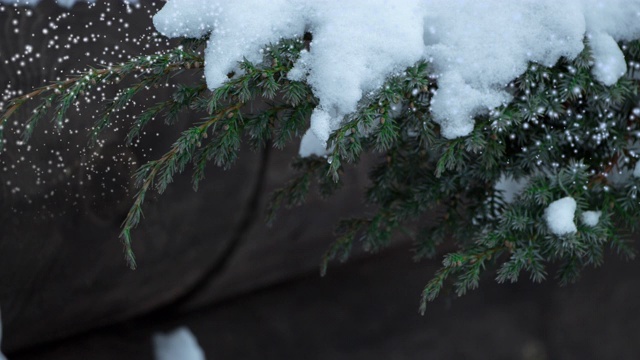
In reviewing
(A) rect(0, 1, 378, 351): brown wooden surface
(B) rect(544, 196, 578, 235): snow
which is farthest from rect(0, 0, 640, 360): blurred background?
(B) rect(544, 196, 578, 235): snow

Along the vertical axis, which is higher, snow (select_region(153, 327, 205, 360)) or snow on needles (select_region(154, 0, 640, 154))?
snow on needles (select_region(154, 0, 640, 154))

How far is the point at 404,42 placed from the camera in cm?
74

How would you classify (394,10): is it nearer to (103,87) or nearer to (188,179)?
(103,87)

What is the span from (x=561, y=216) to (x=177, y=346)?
92 cm

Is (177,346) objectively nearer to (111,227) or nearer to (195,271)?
(195,271)

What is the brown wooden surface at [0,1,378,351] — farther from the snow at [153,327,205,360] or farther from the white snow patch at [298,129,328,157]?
the white snow patch at [298,129,328,157]

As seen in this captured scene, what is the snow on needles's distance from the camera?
2.42 feet

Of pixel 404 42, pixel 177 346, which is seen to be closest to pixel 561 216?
pixel 404 42

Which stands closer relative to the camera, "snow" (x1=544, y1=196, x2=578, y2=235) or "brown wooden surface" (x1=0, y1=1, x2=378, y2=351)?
"snow" (x1=544, y1=196, x2=578, y2=235)

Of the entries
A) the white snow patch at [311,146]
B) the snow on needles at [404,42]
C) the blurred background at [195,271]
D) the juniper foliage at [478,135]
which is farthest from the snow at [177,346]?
the snow on needles at [404,42]

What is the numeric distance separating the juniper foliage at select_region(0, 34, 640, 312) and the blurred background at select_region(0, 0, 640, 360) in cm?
31

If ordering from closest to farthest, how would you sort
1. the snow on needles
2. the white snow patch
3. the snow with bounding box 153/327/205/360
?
the snow on needles < the white snow patch < the snow with bounding box 153/327/205/360

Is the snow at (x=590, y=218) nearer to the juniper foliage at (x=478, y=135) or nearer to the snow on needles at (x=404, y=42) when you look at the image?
the juniper foliage at (x=478, y=135)

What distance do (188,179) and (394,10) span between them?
26.2 inches
